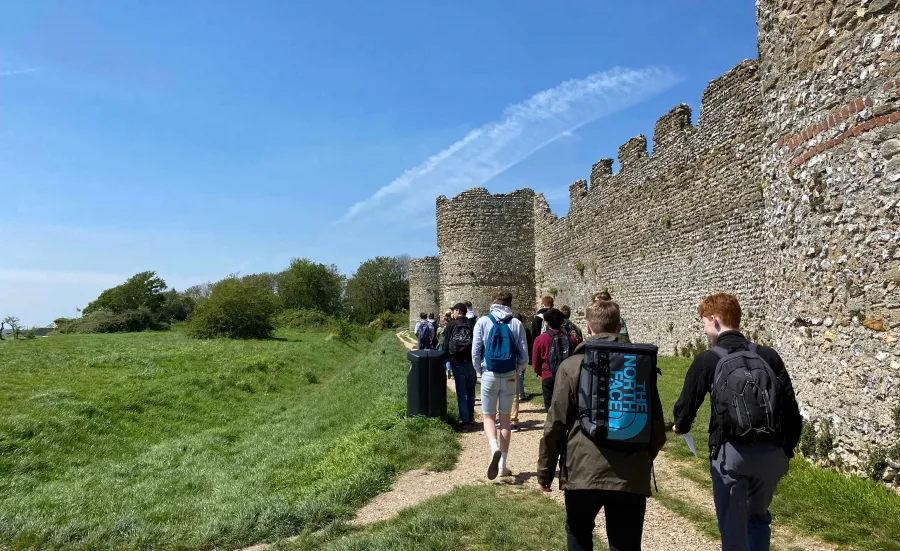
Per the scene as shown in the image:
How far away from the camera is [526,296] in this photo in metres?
24.4

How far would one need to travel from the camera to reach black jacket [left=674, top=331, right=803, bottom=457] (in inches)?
125

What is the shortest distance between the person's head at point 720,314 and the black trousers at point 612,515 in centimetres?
113

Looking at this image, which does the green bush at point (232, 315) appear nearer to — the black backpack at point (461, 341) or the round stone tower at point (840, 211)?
the black backpack at point (461, 341)

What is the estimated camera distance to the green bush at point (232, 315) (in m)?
34.5

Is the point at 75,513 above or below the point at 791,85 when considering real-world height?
below

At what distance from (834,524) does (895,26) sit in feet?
12.7

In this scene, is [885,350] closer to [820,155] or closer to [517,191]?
[820,155]

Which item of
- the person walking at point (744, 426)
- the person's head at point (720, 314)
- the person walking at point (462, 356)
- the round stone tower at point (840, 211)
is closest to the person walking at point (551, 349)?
the person walking at point (462, 356)

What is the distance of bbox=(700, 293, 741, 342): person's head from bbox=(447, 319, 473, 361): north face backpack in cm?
499

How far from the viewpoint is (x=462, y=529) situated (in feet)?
15.6

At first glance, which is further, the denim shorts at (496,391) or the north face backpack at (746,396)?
the denim shorts at (496,391)

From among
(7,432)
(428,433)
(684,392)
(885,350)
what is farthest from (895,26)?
(7,432)

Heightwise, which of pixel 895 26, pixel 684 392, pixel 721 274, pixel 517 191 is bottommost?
pixel 684 392

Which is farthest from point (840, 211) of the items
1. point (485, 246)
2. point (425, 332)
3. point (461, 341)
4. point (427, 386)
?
point (485, 246)
